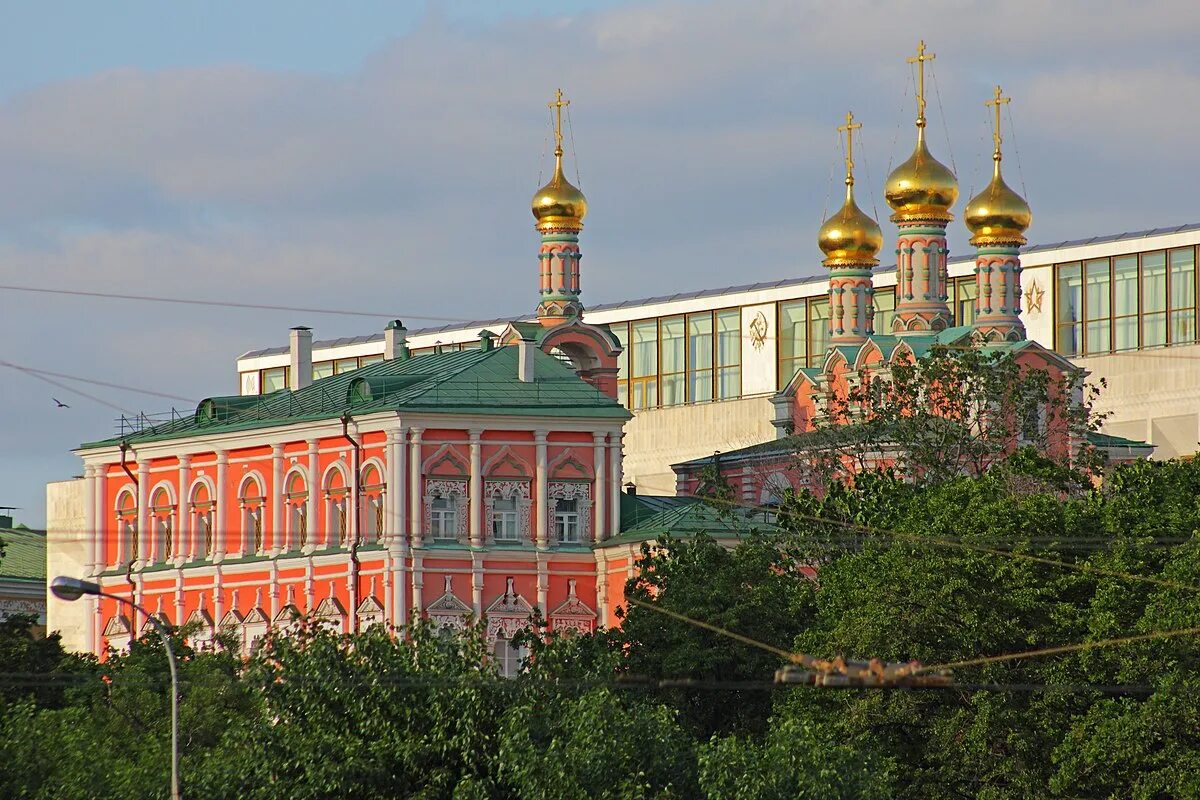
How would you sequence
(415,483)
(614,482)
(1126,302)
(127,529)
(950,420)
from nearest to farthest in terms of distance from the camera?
(950,420)
(415,483)
(614,482)
(127,529)
(1126,302)

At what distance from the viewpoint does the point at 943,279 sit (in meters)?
113

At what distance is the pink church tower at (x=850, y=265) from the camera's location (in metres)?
117

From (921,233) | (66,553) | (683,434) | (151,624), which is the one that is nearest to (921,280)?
(921,233)

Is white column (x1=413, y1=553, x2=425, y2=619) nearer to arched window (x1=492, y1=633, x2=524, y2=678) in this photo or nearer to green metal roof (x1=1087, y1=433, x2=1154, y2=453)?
arched window (x1=492, y1=633, x2=524, y2=678)

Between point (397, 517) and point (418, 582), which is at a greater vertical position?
point (397, 517)

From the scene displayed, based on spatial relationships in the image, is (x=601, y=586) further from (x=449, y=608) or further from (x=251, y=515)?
(x=251, y=515)

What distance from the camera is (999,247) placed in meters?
111

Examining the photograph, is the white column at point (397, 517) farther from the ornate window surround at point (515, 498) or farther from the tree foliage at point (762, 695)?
the tree foliage at point (762, 695)

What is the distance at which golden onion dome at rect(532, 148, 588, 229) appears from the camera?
114125mm

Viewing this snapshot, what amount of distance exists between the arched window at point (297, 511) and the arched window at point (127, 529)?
6.28 metres

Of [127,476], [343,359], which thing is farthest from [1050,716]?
[343,359]

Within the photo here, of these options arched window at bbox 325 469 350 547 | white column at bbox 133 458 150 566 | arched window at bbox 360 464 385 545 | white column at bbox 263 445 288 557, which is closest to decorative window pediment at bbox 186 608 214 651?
Result: white column at bbox 263 445 288 557

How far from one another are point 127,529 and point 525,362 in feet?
42.3

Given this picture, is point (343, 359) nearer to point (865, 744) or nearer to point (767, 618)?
point (767, 618)
